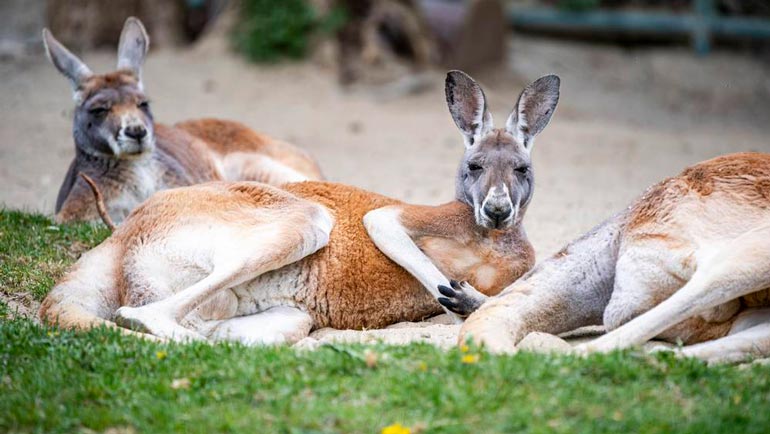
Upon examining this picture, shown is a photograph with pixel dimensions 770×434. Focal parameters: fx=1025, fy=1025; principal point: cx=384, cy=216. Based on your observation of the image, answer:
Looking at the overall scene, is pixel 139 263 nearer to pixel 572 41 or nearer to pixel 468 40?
pixel 468 40

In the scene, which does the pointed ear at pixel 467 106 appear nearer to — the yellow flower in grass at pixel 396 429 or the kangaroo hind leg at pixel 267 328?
the kangaroo hind leg at pixel 267 328

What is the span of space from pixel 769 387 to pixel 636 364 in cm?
54

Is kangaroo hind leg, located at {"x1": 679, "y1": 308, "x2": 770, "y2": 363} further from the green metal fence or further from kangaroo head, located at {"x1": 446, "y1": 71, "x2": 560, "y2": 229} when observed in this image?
the green metal fence

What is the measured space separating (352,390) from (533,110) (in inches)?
108

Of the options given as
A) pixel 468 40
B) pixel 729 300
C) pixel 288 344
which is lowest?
pixel 288 344

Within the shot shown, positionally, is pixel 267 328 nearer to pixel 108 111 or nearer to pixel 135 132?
pixel 135 132

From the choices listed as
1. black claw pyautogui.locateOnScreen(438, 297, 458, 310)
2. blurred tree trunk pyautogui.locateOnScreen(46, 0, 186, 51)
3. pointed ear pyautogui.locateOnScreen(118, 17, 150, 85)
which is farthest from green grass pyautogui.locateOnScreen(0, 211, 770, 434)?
blurred tree trunk pyautogui.locateOnScreen(46, 0, 186, 51)

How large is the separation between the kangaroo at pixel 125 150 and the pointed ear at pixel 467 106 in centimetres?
299

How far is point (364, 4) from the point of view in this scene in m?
14.7

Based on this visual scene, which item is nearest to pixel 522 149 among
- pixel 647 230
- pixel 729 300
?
pixel 647 230

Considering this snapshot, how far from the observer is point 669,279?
499 centimetres

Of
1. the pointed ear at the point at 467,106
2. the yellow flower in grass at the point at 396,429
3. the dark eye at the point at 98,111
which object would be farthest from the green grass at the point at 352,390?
the dark eye at the point at 98,111

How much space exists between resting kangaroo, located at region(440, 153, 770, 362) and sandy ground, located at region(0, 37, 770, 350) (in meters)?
3.79

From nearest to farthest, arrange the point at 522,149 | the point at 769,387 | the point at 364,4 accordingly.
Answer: the point at 769,387
the point at 522,149
the point at 364,4
